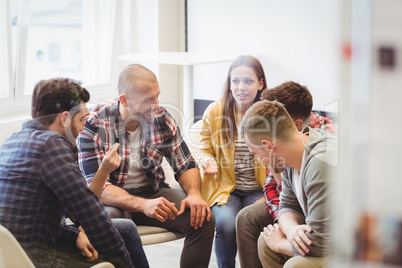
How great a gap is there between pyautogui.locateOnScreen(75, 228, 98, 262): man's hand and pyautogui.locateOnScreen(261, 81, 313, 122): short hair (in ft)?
2.86

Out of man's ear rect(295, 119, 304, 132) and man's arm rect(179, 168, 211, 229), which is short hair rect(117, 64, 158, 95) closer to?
man's arm rect(179, 168, 211, 229)

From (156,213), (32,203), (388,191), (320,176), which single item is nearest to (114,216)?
(156,213)

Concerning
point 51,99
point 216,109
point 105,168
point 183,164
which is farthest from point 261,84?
point 51,99

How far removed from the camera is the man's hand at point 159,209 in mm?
2066

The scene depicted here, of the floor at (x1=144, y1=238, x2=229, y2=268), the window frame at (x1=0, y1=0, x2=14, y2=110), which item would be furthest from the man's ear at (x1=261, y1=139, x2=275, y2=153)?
the window frame at (x1=0, y1=0, x2=14, y2=110)

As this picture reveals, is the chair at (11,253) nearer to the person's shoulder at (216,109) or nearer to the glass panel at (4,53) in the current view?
the person's shoulder at (216,109)

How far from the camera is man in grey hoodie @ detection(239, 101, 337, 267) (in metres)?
1.56

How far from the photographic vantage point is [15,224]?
4.72ft

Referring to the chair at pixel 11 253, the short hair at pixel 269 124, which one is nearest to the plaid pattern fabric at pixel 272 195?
the short hair at pixel 269 124

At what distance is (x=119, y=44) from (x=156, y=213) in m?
1.81

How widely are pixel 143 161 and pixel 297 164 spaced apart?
Result: 78 centimetres

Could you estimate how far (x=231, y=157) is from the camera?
232 centimetres

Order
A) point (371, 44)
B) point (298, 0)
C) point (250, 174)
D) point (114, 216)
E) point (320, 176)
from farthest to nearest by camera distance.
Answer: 1. point (298, 0)
2. point (250, 174)
3. point (114, 216)
4. point (320, 176)
5. point (371, 44)

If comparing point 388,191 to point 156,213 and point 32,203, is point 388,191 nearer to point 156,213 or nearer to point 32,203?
point 32,203
